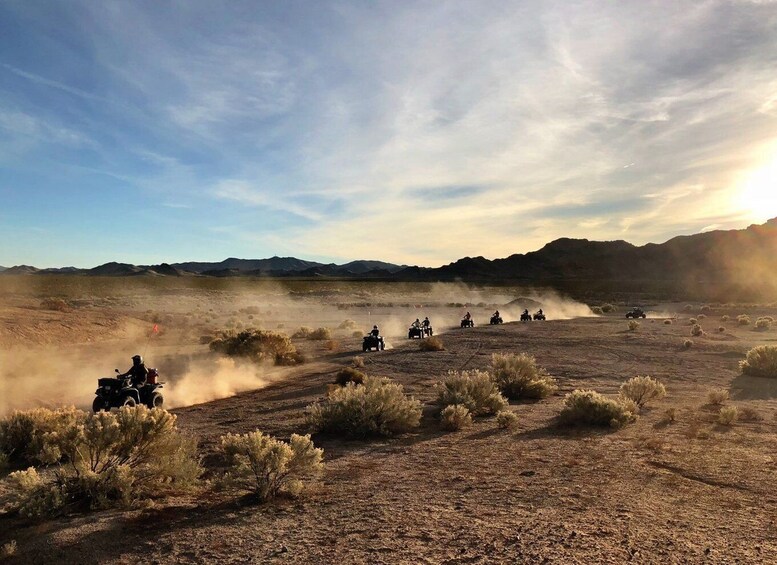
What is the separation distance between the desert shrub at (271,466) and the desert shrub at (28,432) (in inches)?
127

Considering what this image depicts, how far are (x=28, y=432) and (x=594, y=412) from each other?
11.0 meters

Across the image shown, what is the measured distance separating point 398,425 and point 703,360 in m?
18.2

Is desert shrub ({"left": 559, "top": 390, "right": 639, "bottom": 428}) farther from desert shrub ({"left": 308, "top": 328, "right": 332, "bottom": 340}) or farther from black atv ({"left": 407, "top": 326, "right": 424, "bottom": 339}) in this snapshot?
desert shrub ({"left": 308, "top": 328, "right": 332, "bottom": 340})

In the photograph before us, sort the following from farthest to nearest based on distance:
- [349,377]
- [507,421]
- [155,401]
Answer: [349,377] → [155,401] → [507,421]

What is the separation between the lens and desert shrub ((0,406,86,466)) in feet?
28.7

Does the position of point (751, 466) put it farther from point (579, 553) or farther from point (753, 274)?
point (753, 274)

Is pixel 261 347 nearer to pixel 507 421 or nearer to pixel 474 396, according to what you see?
pixel 474 396

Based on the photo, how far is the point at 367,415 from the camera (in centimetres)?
1070

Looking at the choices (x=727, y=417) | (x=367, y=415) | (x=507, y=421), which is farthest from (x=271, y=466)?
(x=727, y=417)

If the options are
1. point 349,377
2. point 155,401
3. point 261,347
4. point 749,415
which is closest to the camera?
point 749,415

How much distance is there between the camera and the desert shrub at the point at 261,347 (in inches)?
938

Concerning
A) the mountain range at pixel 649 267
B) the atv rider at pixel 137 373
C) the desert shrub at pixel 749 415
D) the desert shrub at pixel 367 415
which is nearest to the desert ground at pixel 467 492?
the desert shrub at pixel 749 415

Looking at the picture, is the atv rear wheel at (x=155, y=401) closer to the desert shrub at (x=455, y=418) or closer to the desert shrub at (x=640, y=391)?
the desert shrub at (x=455, y=418)

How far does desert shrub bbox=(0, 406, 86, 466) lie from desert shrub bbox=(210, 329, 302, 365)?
13.9 meters
